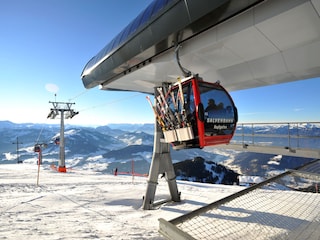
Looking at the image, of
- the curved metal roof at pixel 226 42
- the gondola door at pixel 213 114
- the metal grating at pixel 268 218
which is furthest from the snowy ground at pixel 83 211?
the curved metal roof at pixel 226 42

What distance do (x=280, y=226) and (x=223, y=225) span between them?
1.57 m

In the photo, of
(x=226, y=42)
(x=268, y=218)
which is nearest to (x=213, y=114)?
(x=226, y=42)

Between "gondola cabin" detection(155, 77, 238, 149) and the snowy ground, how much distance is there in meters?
2.87

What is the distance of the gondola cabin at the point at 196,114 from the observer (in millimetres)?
4164

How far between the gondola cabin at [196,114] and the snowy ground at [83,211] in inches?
113

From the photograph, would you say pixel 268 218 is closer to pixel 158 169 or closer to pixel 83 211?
pixel 158 169

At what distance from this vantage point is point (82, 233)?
500 cm

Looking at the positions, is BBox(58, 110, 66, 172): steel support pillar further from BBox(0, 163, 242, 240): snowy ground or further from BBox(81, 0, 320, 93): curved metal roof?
BBox(81, 0, 320, 93): curved metal roof

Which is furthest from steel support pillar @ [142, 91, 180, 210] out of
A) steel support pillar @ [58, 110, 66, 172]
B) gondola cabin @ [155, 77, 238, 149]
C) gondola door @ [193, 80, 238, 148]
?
steel support pillar @ [58, 110, 66, 172]

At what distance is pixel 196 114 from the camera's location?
4078 millimetres

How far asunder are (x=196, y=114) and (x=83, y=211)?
5666 mm

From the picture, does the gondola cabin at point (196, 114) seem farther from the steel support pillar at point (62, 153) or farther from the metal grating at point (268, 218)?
the steel support pillar at point (62, 153)

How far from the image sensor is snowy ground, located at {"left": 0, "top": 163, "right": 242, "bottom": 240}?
5.03 m

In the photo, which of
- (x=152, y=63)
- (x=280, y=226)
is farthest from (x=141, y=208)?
(x=152, y=63)
